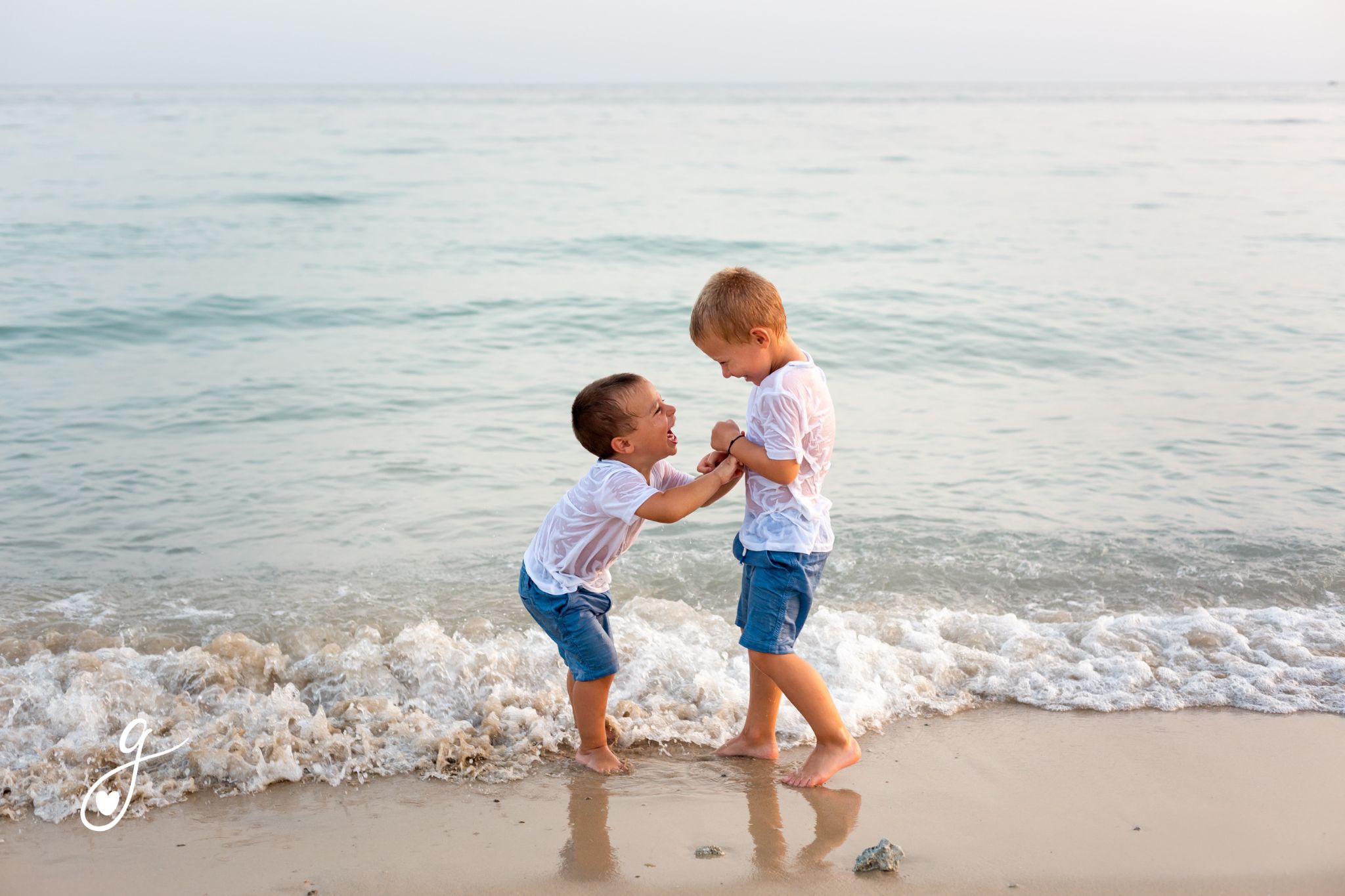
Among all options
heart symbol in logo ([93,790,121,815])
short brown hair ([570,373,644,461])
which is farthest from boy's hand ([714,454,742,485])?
heart symbol in logo ([93,790,121,815])

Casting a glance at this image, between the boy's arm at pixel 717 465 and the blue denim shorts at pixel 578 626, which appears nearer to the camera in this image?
the boy's arm at pixel 717 465

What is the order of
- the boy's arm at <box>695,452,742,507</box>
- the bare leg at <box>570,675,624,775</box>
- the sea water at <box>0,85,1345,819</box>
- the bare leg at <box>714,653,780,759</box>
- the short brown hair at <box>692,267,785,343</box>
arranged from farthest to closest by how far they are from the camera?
the sea water at <box>0,85,1345,819</box> → the bare leg at <box>714,653,780,759</box> → the bare leg at <box>570,675,624,775</box> → the boy's arm at <box>695,452,742,507</box> → the short brown hair at <box>692,267,785,343</box>

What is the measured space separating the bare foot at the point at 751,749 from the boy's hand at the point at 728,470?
37.5 inches

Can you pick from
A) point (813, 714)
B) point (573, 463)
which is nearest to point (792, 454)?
point (813, 714)

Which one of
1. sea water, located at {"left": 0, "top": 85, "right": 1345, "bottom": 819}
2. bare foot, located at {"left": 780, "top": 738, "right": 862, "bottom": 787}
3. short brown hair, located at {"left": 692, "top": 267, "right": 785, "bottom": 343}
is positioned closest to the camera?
short brown hair, located at {"left": 692, "top": 267, "right": 785, "bottom": 343}

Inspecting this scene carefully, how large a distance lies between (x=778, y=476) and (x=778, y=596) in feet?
1.23

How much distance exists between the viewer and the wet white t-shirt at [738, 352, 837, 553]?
293cm

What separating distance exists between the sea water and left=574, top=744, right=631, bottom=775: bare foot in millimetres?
176

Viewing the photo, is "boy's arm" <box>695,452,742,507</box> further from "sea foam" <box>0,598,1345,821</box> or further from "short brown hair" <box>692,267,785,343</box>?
"sea foam" <box>0,598,1345,821</box>

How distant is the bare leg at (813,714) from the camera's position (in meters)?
3.11

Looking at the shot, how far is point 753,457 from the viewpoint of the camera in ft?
9.68

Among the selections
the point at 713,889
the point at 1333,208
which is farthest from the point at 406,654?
the point at 1333,208

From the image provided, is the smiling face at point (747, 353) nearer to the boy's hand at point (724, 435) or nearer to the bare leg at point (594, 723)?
the boy's hand at point (724, 435)

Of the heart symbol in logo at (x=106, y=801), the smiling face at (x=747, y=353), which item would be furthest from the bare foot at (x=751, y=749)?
the heart symbol in logo at (x=106, y=801)
